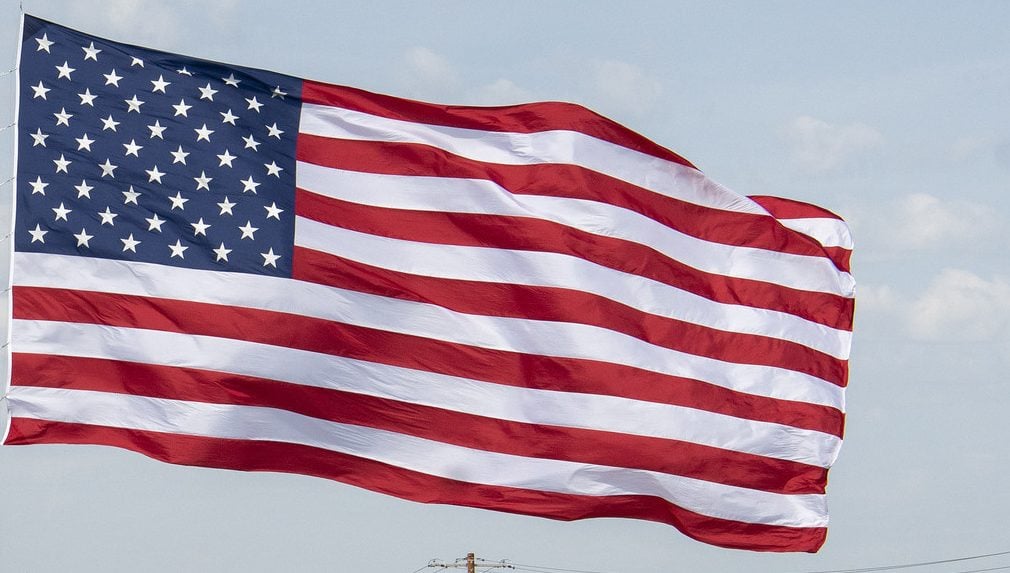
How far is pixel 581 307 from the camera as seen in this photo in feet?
66.7

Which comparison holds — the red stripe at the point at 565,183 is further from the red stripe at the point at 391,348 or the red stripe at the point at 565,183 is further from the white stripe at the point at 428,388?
the white stripe at the point at 428,388

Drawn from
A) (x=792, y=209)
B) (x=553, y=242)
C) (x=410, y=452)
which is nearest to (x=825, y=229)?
(x=792, y=209)

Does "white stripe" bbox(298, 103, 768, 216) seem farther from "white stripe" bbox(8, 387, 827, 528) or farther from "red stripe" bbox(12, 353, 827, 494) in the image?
"white stripe" bbox(8, 387, 827, 528)

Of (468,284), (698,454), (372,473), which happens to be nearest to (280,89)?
(468,284)

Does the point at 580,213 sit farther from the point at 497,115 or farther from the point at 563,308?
the point at 497,115

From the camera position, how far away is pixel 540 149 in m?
20.6

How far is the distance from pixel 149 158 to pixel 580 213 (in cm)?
467

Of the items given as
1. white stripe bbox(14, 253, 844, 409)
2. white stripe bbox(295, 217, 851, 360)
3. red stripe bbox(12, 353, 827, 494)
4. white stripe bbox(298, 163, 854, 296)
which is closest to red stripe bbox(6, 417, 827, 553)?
red stripe bbox(12, 353, 827, 494)

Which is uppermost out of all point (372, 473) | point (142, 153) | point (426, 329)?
point (142, 153)

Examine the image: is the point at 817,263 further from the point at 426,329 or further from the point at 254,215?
the point at 254,215

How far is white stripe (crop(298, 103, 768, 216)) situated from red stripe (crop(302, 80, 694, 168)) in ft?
0.18

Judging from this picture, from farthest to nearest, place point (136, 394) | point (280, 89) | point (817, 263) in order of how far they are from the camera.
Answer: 1. point (817, 263)
2. point (280, 89)
3. point (136, 394)

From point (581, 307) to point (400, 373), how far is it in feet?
7.25

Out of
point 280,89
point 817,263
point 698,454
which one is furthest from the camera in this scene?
point 817,263
